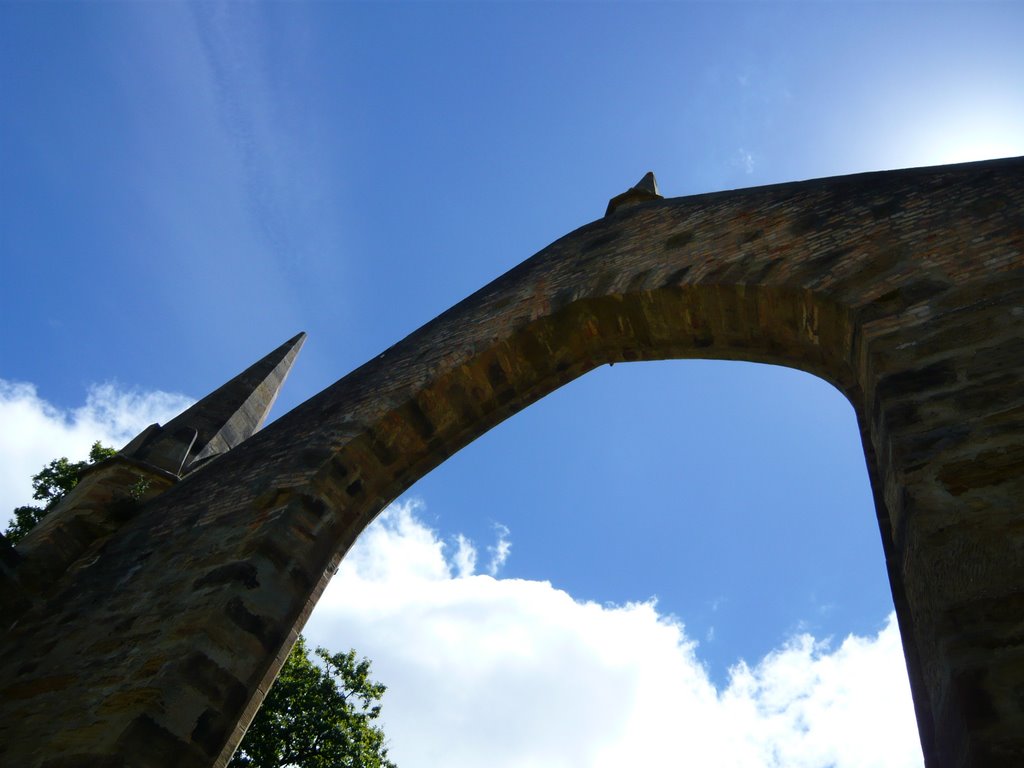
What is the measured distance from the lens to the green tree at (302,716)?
12.0 metres

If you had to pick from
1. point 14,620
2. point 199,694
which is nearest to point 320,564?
point 199,694

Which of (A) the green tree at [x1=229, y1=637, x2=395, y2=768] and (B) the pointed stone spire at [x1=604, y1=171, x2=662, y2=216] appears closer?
(B) the pointed stone spire at [x1=604, y1=171, x2=662, y2=216]

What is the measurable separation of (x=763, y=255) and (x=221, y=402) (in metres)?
6.84

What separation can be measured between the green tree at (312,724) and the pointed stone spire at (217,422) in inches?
174

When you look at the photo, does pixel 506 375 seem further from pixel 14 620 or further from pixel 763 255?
pixel 14 620

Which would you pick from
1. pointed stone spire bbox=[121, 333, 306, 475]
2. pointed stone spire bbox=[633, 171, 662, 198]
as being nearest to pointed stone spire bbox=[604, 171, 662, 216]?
pointed stone spire bbox=[633, 171, 662, 198]

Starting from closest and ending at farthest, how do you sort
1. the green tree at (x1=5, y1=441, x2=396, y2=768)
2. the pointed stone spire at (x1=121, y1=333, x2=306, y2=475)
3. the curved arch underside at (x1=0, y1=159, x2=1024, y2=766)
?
the curved arch underside at (x1=0, y1=159, x2=1024, y2=766) → the pointed stone spire at (x1=121, y1=333, x2=306, y2=475) → the green tree at (x1=5, y1=441, x2=396, y2=768)

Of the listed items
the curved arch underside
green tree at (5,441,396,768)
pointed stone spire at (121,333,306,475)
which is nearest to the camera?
the curved arch underside

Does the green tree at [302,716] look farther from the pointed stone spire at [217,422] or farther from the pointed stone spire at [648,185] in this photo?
the pointed stone spire at [648,185]

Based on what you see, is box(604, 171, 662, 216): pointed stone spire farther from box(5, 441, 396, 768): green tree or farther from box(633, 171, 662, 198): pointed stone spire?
box(5, 441, 396, 768): green tree

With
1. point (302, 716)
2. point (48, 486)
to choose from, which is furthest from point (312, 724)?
point (48, 486)

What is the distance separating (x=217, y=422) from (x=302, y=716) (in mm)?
6367

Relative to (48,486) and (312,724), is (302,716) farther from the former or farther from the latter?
(48,486)

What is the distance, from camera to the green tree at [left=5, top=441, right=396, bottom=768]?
12.0 m
